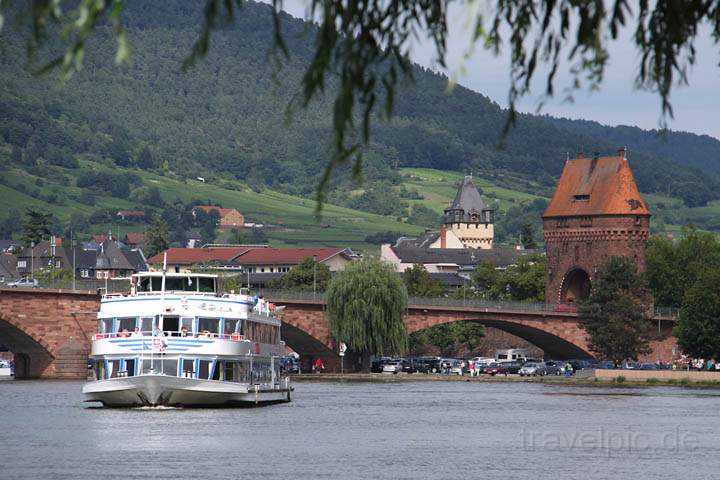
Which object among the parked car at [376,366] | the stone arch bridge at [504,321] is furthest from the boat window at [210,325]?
the parked car at [376,366]

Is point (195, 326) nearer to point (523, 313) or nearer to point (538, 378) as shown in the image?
point (538, 378)

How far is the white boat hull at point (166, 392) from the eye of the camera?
68.3m

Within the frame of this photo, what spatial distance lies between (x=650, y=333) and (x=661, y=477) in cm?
10053

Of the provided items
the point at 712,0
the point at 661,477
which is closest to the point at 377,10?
the point at 712,0

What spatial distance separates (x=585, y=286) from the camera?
16850 centimetres

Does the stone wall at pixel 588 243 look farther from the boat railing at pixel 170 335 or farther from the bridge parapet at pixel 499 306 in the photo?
the boat railing at pixel 170 335

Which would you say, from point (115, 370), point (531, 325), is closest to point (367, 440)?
point (115, 370)

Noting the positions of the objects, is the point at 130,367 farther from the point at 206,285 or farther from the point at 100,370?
the point at 206,285

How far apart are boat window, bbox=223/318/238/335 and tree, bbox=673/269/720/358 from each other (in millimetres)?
60551

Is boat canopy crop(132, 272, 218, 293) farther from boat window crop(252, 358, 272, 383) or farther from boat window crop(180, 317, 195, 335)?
boat window crop(252, 358, 272, 383)

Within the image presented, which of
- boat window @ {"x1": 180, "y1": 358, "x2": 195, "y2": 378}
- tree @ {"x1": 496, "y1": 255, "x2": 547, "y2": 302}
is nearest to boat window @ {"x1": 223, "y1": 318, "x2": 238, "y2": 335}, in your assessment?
boat window @ {"x1": 180, "y1": 358, "x2": 195, "y2": 378}

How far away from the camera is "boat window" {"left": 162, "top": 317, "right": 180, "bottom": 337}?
6869 cm

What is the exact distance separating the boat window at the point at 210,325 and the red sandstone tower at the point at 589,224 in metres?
95.8

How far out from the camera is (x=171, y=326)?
69.1 m
